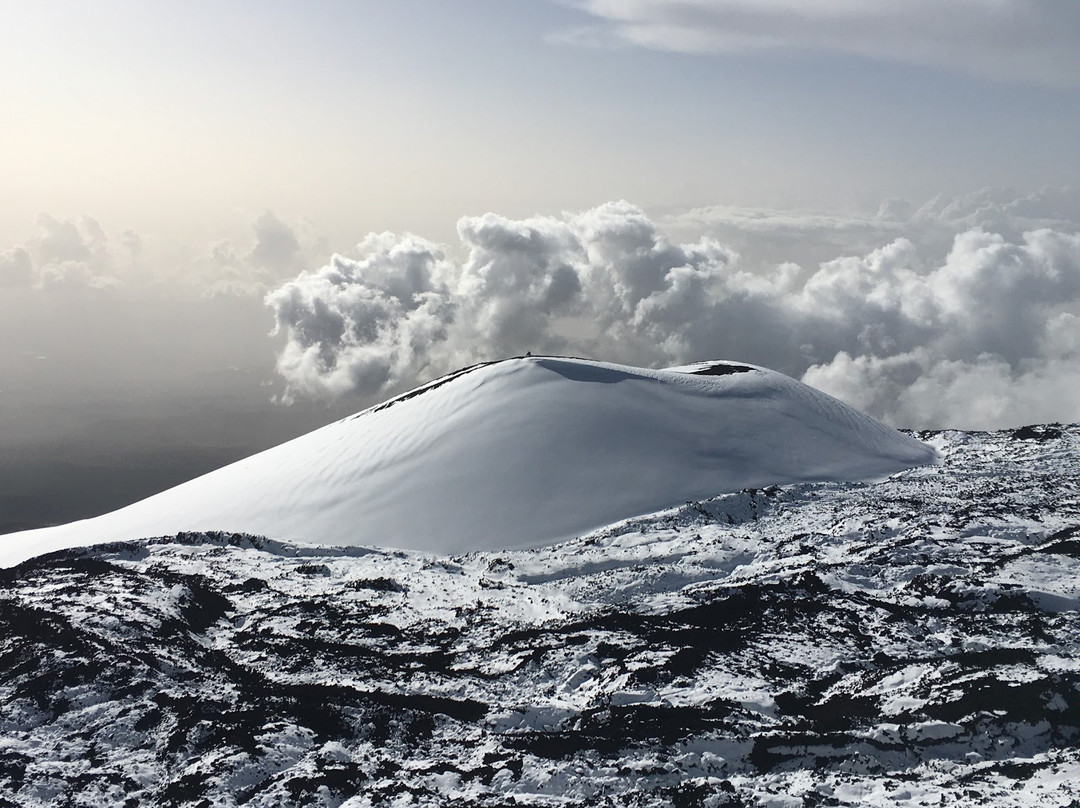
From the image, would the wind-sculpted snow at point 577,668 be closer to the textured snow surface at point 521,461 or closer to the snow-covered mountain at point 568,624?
the snow-covered mountain at point 568,624

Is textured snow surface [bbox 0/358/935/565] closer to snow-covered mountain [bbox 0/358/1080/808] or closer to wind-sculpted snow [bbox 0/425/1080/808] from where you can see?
snow-covered mountain [bbox 0/358/1080/808]

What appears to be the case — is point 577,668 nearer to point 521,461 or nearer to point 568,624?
point 568,624

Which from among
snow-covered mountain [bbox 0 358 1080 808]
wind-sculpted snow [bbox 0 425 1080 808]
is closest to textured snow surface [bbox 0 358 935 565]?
snow-covered mountain [bbox 0 358 1080 808]

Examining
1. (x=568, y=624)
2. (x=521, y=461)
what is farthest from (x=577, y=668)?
(x=521, y=461)

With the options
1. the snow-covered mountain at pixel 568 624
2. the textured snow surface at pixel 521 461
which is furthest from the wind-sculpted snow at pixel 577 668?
the textured snow surface at pixel 521 461

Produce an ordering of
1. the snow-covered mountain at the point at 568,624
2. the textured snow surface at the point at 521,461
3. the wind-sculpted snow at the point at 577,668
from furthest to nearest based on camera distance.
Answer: the textured snow surface at the point at 521,461, the snow-covered mountain at the point at 568,624, the wind-sculpted snow at the point at 577,668

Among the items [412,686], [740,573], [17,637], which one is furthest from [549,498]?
[17,637]

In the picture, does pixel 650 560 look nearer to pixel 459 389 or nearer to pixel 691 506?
pixel 691 506
